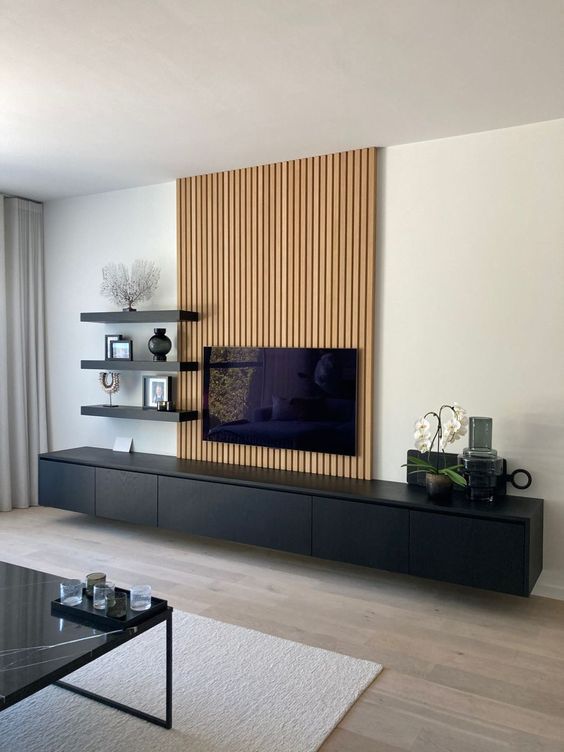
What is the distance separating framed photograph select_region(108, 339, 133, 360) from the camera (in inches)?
195

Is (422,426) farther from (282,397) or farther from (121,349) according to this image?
(121,349)

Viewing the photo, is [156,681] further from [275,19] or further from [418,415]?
[275,19]

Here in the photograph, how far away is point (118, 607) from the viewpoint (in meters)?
2.26

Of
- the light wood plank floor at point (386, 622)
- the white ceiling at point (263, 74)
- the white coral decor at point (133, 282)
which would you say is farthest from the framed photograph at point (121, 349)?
the white ceiling at point (263, 74)

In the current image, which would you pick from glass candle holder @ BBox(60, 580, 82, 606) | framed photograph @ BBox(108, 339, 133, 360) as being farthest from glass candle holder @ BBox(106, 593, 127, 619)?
framed photograph @ BBox(108, 339, 133, 360)

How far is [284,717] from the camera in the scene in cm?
230

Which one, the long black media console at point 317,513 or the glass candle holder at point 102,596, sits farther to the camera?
the long black media console at point 317,513

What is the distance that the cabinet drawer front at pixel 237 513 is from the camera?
3773mm

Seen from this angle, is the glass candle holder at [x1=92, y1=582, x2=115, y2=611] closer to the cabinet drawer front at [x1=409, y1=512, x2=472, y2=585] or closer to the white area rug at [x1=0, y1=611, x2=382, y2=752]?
the white area rug at [x1=0, y1=611, x2=382, y2=752]

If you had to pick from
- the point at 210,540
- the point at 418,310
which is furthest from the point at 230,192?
the point at 210,540

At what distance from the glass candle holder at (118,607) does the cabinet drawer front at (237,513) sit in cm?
156

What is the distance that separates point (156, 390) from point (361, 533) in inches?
80.9

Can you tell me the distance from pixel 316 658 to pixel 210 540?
1.83m

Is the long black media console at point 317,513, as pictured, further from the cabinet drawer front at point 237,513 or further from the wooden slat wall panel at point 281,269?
the wooden slat wall panel at point 281,269
